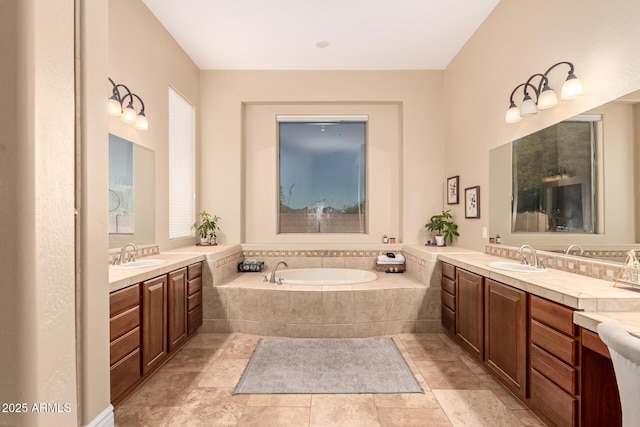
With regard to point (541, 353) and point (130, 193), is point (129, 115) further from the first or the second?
point (541, 353)

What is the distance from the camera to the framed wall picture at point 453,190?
4.05 metres

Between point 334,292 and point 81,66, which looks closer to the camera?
point 81,66

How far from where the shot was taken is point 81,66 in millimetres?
1362

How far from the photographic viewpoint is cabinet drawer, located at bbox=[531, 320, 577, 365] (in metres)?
1.58

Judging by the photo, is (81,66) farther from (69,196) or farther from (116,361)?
(116,361)

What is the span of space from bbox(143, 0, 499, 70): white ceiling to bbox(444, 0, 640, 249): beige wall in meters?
0.36

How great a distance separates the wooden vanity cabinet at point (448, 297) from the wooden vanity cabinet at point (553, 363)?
1174 mm

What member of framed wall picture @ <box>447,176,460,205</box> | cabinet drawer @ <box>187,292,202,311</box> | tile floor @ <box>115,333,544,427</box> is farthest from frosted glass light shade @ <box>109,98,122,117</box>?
framed wall picture @ <box>447,176,460,205</box>

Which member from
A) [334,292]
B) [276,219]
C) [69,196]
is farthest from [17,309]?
[276,219]

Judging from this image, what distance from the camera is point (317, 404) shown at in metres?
Result: 2.13

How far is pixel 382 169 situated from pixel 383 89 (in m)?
1.09

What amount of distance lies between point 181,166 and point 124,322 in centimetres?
240

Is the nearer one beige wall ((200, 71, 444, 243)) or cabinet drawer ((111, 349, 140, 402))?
cabinet drawer ((111, 349, 140, 402))

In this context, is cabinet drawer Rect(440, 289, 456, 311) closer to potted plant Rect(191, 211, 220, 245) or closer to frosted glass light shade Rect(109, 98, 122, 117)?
potted plant Rect(191, 211, 220, 245)
